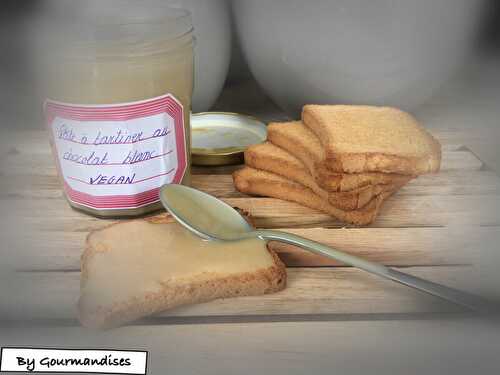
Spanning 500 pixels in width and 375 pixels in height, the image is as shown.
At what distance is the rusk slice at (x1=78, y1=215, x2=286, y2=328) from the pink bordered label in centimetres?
7

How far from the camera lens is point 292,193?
25.0 inches

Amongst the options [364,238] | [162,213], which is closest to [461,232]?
[364,238]

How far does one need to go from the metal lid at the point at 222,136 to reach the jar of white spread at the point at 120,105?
0.12m

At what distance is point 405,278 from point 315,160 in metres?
0.21

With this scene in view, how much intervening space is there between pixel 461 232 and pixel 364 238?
0.11 m

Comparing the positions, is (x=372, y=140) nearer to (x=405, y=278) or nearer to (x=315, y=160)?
(x=315, y=160)

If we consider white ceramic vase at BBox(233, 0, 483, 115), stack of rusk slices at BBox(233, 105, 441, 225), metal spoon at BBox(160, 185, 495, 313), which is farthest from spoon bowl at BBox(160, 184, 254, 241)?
white ceramic vase at BBox(233, 0, 483, 115)

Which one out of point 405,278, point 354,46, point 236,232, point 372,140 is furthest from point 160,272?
point 354,46

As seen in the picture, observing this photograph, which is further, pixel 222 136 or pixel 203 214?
pixel 222 136

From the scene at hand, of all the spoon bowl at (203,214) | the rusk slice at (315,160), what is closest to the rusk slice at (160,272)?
the spoon bowl at (203,214)

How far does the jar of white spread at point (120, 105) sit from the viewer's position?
1.65 ft

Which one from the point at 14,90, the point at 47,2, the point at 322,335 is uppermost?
the point at 47,2

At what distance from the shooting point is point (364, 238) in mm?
556

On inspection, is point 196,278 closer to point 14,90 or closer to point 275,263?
point 275,263
